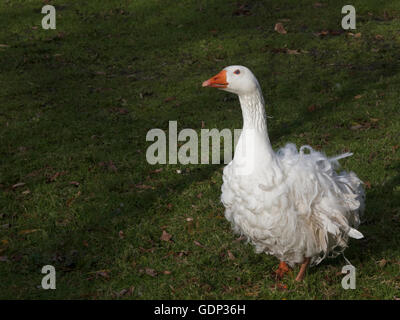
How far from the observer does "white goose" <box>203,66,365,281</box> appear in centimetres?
462

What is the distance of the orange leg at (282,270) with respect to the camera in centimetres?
534

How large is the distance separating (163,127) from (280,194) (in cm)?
489

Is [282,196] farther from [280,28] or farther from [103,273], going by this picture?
[280,28]

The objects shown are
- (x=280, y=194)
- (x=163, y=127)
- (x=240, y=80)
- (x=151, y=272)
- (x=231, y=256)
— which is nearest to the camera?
(x=280, y=194)

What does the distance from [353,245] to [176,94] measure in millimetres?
5733

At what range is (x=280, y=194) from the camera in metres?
4.59

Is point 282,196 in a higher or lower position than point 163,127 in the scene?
higher

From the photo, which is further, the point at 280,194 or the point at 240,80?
the point at 240,80

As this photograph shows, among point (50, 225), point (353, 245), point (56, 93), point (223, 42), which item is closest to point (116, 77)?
point (56, 93)

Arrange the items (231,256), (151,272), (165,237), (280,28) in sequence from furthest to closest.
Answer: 1. (280,28)
2. (165,237)
3. (231,256)
4. (151,272)

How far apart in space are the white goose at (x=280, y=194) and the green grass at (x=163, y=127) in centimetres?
65

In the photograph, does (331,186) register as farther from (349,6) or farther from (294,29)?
(349,6)

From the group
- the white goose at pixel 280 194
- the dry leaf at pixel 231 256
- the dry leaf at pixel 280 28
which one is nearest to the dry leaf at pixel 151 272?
the dry leaf at pixel 231 256

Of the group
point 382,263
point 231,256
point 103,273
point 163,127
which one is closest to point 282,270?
point 231,256
